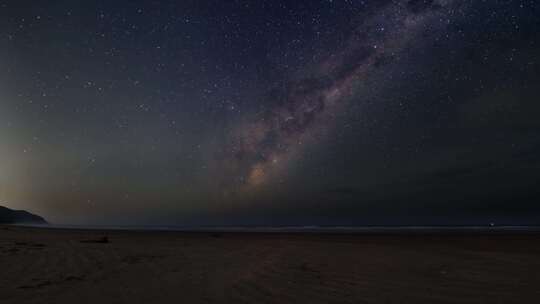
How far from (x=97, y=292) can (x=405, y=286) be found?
6383mm

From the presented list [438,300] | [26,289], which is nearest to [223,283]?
[26,289]

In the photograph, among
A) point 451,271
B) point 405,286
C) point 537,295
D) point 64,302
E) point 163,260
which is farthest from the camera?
point 163,260

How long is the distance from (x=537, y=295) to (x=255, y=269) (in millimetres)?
6313

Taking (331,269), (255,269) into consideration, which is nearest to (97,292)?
(255,269)

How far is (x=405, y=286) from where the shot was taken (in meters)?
6.84

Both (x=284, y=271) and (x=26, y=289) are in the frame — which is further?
(x=284, y=271)

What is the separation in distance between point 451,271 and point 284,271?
4.55 m

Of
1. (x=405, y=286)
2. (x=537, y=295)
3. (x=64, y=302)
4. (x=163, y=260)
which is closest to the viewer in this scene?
(x=64, y=302)

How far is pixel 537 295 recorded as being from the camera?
5.97 meters

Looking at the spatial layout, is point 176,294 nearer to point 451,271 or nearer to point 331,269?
point 331,269

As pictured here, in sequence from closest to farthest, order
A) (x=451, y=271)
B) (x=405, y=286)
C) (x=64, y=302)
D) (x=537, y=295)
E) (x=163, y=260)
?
1. (x=64, y=302)
2. (x=537, y=295)
3. (x=405, y=286)
4. (x=451, y=271)
5. (x=163, y=260)

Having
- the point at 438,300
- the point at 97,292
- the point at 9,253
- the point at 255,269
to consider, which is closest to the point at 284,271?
the point at 255,269

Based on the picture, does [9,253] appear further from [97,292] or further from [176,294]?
[176,294]

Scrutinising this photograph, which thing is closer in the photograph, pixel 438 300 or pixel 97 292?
pixel 438 300
